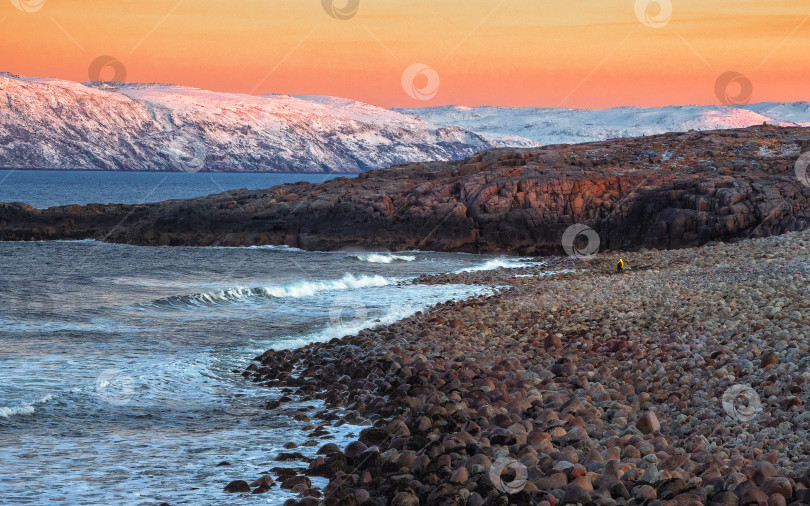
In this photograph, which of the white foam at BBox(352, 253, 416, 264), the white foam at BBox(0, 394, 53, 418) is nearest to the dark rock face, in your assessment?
the white foam at BBox(352, 253, 416, 264)

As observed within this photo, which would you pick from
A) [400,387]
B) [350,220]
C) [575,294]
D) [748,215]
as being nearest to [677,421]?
[400,387]

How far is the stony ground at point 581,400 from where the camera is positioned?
845 cm

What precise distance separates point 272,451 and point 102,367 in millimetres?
8082

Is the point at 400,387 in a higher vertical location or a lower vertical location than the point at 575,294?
lower

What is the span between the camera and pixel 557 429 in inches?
401

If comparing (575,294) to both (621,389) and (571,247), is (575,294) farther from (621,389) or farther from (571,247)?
(571,247)

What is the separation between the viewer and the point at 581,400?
1162 centimetres

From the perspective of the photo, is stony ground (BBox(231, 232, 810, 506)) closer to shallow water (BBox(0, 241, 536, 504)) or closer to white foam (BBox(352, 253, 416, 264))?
shallow water (BBox(0, 241, 536, 504))

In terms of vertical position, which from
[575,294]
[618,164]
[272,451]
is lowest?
[272,451]

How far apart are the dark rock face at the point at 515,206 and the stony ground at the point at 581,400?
25.4 metres

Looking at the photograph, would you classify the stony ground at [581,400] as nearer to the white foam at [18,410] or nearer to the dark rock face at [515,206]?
the white foam at [18,410]

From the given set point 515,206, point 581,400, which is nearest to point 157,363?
point 581,400

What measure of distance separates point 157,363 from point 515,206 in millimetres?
37632

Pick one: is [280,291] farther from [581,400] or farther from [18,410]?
[581,400]
